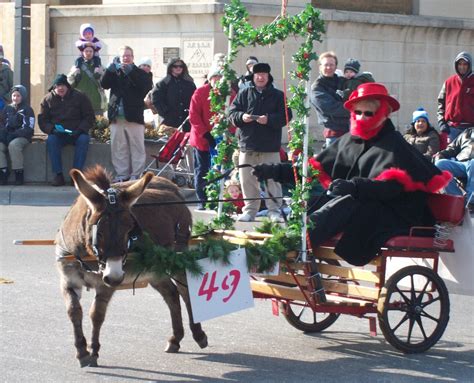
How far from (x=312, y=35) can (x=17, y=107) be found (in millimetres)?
10286

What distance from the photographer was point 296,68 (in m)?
7.93

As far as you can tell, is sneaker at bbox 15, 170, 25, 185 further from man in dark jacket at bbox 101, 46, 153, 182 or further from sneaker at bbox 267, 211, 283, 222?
sneaker at bbox 267, 211, 283, 222

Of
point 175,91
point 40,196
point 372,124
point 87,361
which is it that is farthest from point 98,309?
point 175,91

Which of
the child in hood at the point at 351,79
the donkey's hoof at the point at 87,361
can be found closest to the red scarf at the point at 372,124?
the donkey's hoof at the point at 87,361

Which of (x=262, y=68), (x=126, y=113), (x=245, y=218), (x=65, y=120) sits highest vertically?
(x=262, y=68)

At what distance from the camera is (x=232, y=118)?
12617 mm

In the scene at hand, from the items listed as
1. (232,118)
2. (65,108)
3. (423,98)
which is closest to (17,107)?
(65,108)

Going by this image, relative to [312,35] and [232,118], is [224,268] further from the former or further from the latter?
[232,118]

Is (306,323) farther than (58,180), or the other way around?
(58,180)

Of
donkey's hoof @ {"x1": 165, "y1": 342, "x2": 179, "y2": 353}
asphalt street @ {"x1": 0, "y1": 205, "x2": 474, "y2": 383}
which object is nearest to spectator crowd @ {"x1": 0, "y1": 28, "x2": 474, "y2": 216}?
asphalt street @ {"x1": 0, "y1": 205, "x2": 474, "y2": 383}

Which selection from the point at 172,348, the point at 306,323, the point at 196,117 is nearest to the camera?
the point at 172,348

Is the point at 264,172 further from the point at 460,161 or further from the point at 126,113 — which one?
the point at 126,113

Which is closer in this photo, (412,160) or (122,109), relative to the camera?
(412,160)

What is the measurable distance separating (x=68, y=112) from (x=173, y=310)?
29.9 ft
